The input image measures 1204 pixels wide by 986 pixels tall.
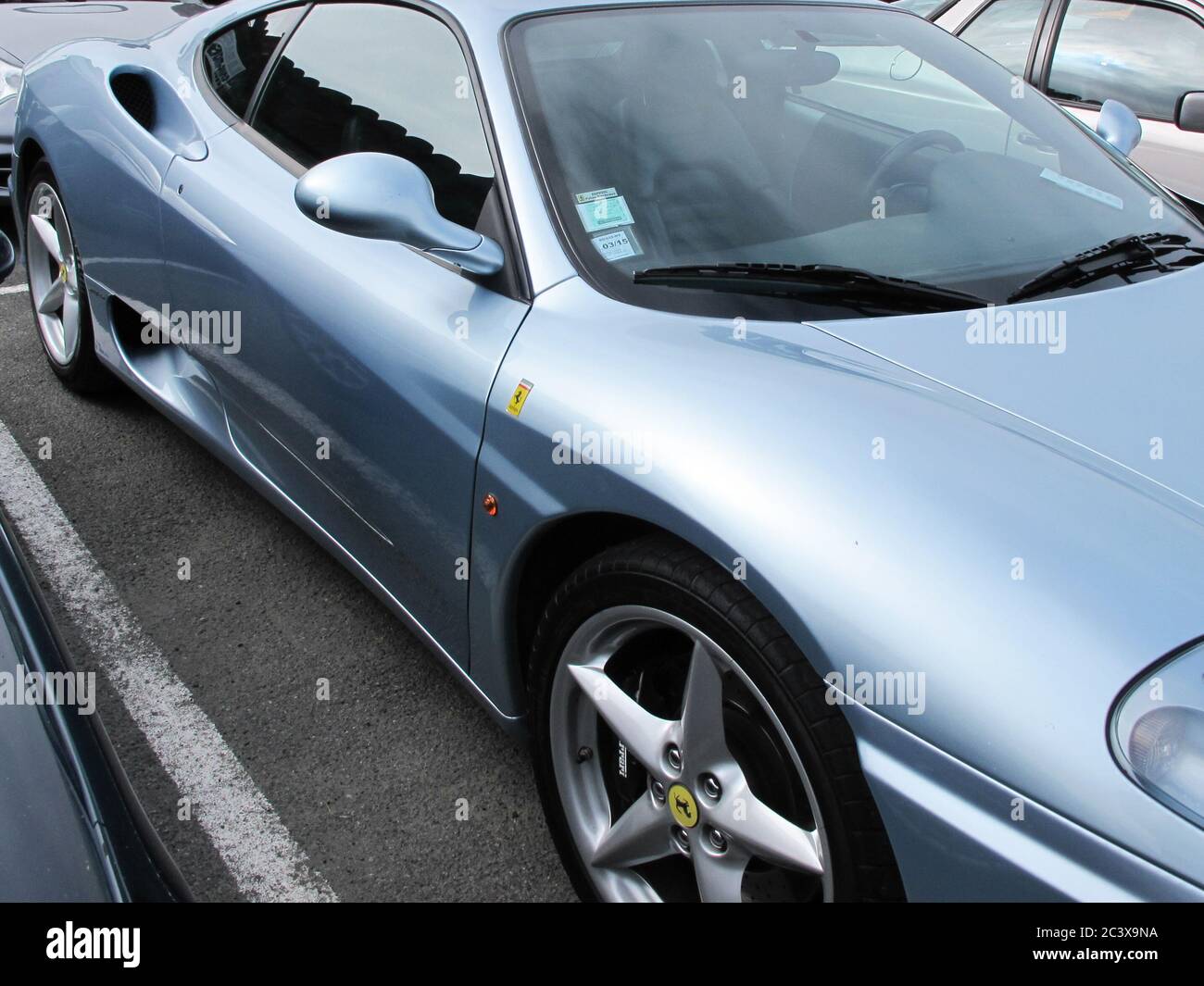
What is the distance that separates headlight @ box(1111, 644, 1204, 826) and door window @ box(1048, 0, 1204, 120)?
3845 millimetres

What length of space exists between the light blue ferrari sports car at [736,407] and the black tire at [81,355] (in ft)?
2.12

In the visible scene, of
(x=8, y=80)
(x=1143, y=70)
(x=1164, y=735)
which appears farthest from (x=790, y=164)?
(x=8, y=80)

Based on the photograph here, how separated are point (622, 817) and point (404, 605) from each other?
0.69m

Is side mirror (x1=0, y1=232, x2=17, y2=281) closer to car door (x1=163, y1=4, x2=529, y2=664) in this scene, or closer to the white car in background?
car door (x1=163, y1=4, x2=529, y2=664)

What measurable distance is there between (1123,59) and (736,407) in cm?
382

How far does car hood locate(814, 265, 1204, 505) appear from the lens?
5.03 ft

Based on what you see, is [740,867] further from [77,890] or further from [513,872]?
[77,890]

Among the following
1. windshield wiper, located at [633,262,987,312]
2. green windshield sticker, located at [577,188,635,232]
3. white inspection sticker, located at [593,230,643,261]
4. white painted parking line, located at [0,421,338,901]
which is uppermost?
green windshield sticker, located at [577,188,635,232]

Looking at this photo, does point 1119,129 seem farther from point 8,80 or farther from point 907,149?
point 8,80

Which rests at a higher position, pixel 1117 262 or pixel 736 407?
pixel 1117 262

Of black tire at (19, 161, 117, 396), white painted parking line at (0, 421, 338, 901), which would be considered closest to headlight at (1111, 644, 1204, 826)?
white painted parking line at (0, 421, 338, 901)

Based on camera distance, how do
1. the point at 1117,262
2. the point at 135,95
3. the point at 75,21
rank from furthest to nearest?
1. the point at 75,21
2. the point at 135,95
3. the point at 1117,262

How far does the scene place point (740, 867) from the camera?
160cm

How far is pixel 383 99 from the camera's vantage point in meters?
2.39
